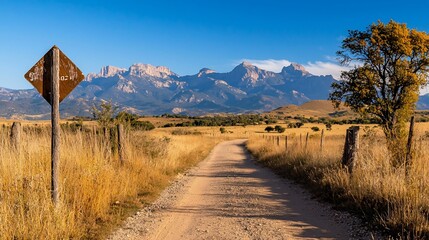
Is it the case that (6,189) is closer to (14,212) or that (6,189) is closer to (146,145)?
(14,212)

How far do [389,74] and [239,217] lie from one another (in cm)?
1077

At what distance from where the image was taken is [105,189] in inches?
353

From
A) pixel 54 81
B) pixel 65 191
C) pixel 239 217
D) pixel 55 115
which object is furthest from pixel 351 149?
pixel 54 81

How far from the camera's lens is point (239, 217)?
8906 millimetres

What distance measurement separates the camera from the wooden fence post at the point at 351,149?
11.2 metres

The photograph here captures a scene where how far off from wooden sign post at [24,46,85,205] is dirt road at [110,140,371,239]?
1956 mm

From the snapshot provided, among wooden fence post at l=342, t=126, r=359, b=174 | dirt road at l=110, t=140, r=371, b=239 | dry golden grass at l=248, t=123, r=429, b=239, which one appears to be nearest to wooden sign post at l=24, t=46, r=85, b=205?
dirt road at l=110, t=140, r=371, b=239

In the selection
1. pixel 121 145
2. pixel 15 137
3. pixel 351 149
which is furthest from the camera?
pixel 121 145

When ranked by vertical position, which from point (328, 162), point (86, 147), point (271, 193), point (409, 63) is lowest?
point (271, 193)

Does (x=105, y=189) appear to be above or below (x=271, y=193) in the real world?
above

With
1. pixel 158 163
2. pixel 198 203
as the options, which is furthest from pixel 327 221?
pixel 158 163

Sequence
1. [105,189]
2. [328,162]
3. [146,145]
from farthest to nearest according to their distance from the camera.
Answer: [146,145], [328,162], [105,189]

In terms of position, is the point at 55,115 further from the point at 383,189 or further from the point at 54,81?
the point at 383,189

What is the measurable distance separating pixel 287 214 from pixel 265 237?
222 cm
